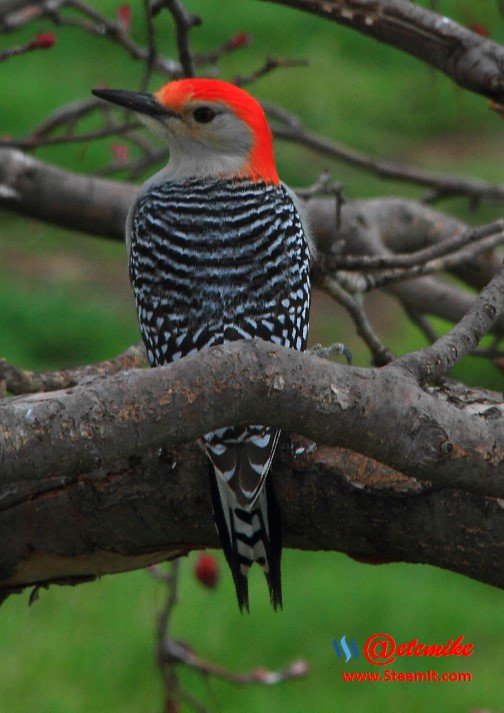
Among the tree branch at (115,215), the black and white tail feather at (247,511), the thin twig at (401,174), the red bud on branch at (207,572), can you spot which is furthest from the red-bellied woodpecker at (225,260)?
the red bud on branch at (207,572)

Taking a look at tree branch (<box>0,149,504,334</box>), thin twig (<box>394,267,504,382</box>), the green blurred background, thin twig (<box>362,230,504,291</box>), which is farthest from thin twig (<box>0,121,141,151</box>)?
thin twig (<box>394,267,504,382</box>)

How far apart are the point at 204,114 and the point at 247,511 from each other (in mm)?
1657

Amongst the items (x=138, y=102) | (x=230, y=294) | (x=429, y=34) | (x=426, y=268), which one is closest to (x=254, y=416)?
(x=230, y=294)

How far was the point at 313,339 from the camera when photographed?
869cm

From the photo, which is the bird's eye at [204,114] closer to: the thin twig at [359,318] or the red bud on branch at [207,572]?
the thin twig at [359,318]

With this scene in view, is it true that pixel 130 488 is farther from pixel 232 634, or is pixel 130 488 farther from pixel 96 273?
pixel 96 273

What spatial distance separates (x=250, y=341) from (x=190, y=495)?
2.61 ft

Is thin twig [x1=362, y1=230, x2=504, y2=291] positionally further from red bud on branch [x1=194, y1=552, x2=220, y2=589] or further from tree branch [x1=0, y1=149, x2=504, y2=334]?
red bud on branch [x1=194, y1=552, x2=220, y2=589]

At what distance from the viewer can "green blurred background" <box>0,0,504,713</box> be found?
5.83m

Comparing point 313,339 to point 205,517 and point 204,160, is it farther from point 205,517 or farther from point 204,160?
point 205,517

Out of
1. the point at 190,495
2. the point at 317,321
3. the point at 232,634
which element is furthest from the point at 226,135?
the point at 317,321

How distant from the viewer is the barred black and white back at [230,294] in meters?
3.08

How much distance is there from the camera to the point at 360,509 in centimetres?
292

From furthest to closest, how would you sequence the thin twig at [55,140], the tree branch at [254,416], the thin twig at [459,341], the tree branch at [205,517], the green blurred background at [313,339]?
the green blurred background at [313,339] < the thin twig at [55,140] < the tree branch at [205,517] < the thin twig at [459,341] < the tree branch at [254,416]
